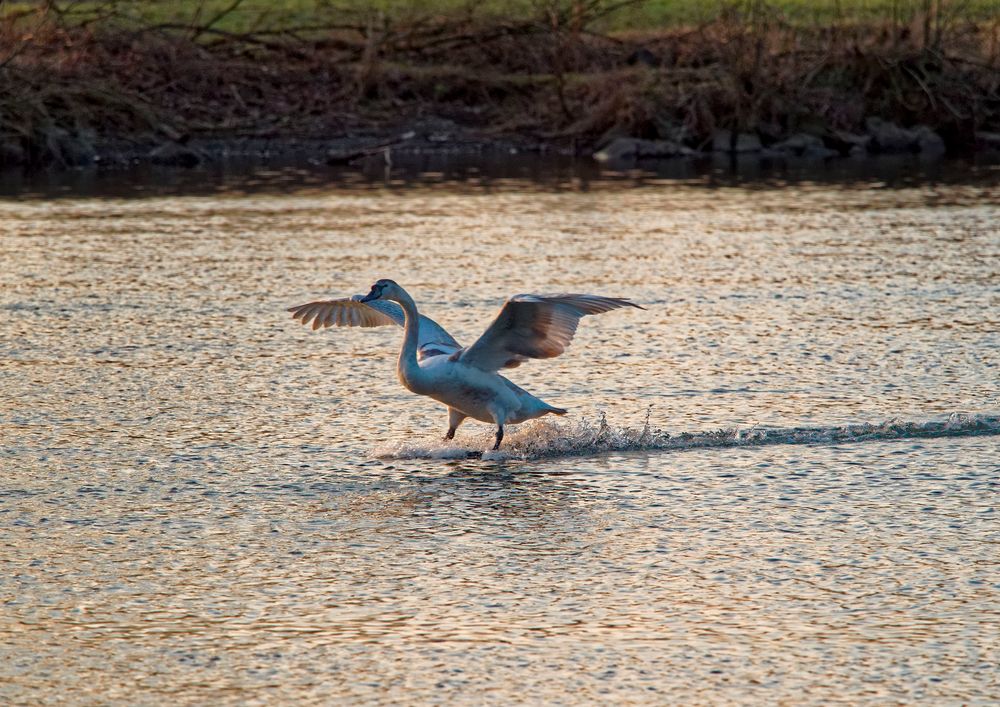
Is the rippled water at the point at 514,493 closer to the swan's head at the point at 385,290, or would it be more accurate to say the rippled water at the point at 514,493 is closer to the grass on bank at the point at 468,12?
the swan's head at the point at 385,290

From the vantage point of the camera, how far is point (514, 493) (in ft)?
24.2

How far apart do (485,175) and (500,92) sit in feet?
23.0

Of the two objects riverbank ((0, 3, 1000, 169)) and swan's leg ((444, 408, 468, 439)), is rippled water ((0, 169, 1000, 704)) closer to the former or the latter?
swan's leg ((444, 408, 468, 439))

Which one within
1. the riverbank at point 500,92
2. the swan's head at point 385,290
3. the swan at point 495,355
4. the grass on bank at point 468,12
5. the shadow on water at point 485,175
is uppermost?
the grass on bank at point 468,12

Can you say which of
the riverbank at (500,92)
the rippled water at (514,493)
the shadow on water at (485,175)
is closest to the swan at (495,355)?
the rippled water at (514,493)

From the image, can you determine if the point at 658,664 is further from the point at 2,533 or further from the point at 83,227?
the point at 83,227

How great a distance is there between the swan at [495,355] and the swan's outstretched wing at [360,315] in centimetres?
30

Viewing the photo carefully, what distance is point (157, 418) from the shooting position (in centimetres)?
882

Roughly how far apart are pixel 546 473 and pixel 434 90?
889 inches

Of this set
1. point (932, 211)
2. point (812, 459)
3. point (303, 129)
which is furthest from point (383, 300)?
point (303, 129)

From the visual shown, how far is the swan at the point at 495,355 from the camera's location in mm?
7898

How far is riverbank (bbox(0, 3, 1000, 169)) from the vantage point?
26.4 m

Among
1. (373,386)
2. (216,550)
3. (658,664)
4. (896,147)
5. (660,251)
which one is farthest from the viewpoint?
(896,147)

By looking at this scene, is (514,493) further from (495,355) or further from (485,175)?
(485,175)
